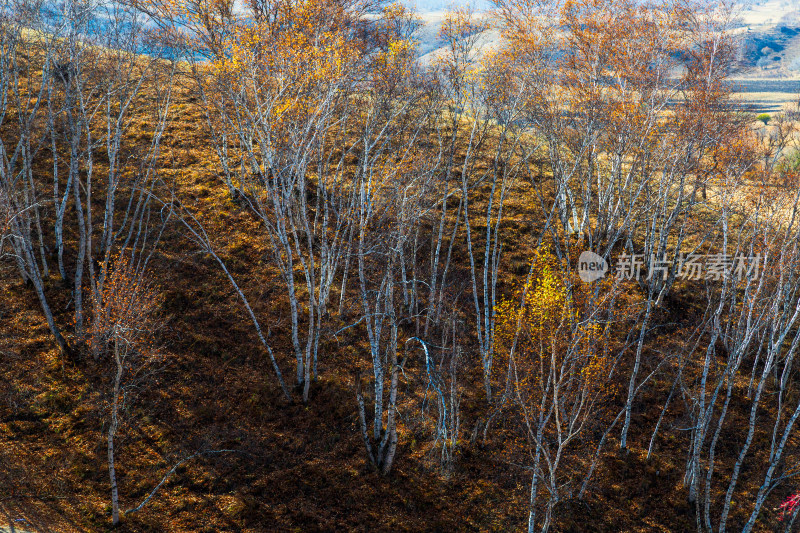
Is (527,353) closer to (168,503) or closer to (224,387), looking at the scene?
(224,387)

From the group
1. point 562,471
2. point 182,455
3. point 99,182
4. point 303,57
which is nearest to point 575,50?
point 303,57

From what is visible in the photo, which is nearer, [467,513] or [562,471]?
[467,513]

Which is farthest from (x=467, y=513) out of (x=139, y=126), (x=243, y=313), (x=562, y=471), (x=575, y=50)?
(x=139, y=126)

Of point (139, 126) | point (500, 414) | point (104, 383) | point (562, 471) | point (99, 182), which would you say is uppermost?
point (139, 126)

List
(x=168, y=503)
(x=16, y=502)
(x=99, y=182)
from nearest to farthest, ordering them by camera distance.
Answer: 1. (x=16, y=502)
2. (x=168, y=503)
3. (x=99, y=182)

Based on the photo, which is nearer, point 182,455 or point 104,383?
point 182,455

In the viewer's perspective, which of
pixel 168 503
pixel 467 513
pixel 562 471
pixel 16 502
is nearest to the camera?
pixel 16 502

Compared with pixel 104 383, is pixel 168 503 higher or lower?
lower

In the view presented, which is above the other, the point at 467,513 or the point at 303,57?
the point at 303,57

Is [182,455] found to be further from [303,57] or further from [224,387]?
[303,57]
